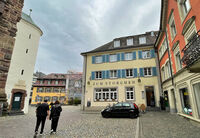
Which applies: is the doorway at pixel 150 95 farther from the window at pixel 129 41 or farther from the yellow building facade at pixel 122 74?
the window at pixel 129 41

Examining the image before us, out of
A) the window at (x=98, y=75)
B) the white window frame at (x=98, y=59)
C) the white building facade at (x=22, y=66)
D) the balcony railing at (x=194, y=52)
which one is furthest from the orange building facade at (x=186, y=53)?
the white building facade at (x=22, y=66)

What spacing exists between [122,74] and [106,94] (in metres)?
4.00

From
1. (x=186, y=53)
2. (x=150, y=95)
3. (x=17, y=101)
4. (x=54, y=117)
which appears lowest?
(x=54, y=117)

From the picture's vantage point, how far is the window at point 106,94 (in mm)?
18541

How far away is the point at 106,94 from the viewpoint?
18984 millimetres

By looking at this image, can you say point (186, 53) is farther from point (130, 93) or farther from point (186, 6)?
point (130, 93)

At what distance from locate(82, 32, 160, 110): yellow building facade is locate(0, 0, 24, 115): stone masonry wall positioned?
16.6 m

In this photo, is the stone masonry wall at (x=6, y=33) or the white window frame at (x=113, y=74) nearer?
the stone masonry wall at (x=6, y=33)

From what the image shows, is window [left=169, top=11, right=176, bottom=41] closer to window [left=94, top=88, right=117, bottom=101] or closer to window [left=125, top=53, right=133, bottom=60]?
window [left=125, top=53, right=133, bottom=60]

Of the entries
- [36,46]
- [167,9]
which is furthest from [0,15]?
[36,46]

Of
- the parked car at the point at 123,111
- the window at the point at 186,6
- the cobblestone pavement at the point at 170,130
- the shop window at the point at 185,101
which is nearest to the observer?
the cobblestone pavement at the point at 170,130

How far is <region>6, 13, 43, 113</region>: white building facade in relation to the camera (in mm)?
15922

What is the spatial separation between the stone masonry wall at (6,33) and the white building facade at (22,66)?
52.4 ft

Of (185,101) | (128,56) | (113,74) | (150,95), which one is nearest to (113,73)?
(113,74)
